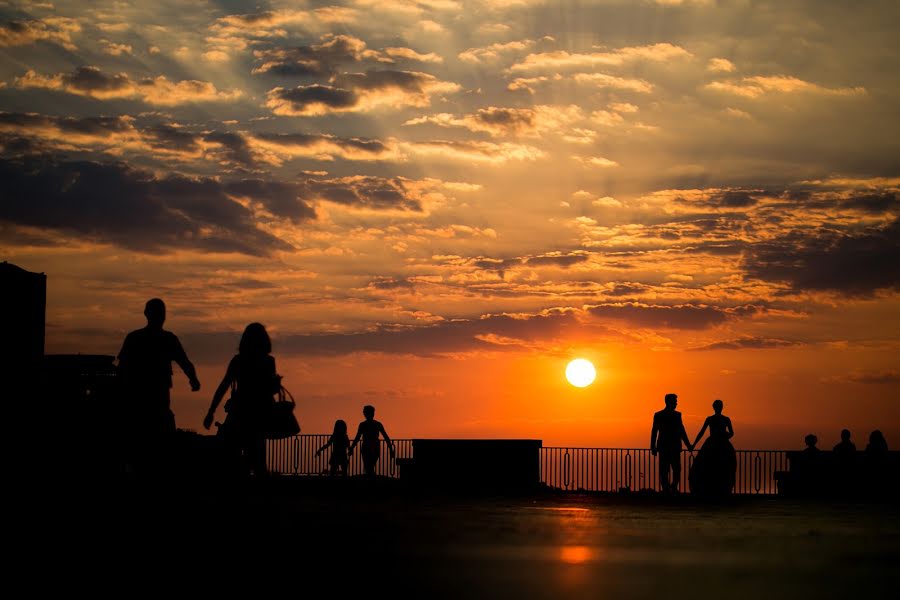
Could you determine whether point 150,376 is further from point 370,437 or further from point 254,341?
point 370,437

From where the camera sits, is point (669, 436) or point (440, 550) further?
point (669, 436)

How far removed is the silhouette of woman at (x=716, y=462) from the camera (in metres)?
27.2

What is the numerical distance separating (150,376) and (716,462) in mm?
15681

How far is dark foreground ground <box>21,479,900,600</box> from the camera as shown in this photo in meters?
8.33

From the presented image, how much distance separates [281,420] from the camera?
50.6 ft

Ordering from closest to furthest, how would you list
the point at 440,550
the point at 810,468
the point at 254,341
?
the point at 440,550, the point at 254,341, the point at 810,468

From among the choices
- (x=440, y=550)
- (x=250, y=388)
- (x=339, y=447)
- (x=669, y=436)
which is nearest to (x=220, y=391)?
(x=250, y=388)

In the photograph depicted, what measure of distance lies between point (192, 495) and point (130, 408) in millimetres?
5333

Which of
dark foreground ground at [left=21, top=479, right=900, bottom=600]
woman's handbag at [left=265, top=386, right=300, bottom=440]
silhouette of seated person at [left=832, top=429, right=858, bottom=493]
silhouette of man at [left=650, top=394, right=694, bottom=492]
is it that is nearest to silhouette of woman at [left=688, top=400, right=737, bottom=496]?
silhouette of man at [left=650, top=394, right=694, bottom=492]

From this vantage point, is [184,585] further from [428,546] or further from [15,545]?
[428,546]

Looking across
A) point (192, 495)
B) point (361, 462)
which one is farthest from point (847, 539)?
point (361, 462)

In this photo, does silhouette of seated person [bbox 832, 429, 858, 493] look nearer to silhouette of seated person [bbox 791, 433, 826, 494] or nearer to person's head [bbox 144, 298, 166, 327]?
silhouette of seated person [bbox 791, 433, 826, 494]

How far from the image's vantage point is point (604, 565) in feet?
32.9

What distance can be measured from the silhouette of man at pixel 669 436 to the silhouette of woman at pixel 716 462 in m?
0.38
